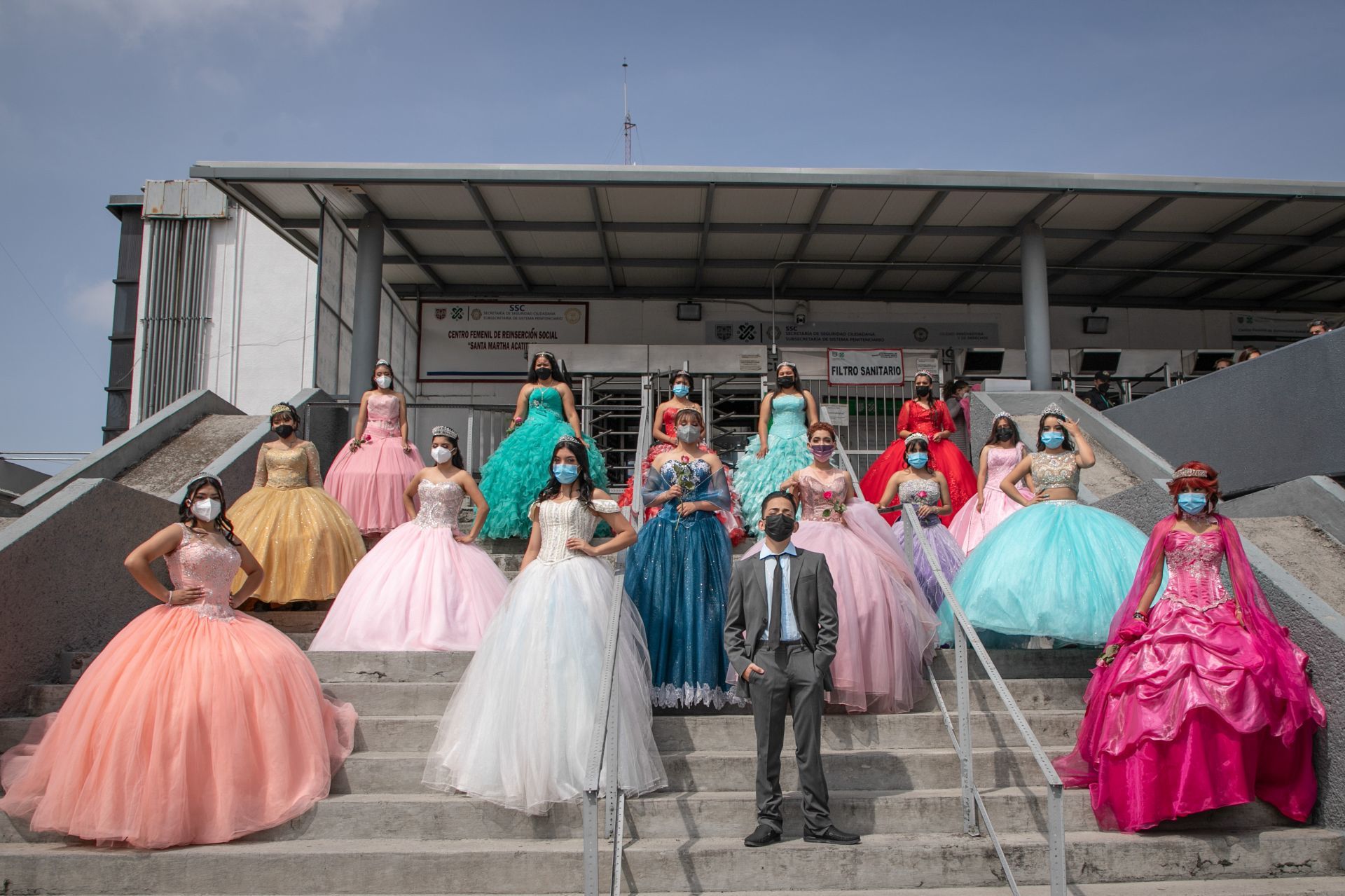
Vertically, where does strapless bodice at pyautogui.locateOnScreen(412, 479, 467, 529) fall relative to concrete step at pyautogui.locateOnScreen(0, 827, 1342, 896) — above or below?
above

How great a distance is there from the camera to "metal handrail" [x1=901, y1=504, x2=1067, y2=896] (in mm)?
4293

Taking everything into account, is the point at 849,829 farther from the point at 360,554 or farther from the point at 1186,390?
the point at 1186,390

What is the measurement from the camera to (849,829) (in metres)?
5.21

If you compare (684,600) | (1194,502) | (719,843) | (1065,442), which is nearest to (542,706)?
(719,843)

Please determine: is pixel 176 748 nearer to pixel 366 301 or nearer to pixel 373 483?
pixel 373 483

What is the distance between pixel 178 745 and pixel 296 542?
2.97 metres

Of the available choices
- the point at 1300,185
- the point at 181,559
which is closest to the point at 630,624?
the point at 181,559

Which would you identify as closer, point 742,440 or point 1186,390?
point 1186,390

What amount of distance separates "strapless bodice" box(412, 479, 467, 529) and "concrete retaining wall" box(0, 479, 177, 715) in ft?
6.60

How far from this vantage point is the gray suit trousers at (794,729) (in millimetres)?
5012

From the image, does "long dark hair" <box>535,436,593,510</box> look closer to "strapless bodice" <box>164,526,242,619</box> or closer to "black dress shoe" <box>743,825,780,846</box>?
"strapless bodice" <box>164,526,242,619</box>

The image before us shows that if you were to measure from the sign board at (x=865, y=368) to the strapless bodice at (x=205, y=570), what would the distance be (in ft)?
37.7

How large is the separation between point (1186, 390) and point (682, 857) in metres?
8.32

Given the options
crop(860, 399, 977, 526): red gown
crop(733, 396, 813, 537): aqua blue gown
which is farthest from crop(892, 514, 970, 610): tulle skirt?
crop(860, 399, 977, 526): red gown
